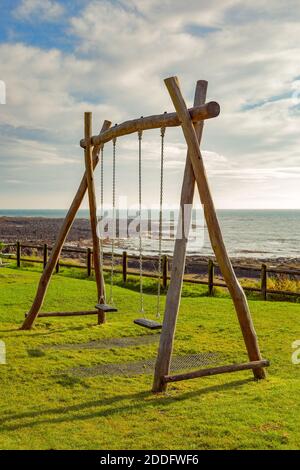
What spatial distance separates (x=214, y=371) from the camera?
19.0ft

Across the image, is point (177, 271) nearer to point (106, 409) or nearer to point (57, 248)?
point (106, 409)

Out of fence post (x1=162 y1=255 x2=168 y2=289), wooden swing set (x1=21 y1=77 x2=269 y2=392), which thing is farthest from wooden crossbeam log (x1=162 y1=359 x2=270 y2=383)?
fence post (x1=162 y1=255 x2=168 y2=289)

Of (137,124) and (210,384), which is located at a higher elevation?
(137,124)

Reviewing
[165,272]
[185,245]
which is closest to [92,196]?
[185,245]

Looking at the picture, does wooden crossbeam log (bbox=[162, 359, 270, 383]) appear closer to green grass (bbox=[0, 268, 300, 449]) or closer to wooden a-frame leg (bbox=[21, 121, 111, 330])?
green grass (bbox=[0, 268, 300, 449])

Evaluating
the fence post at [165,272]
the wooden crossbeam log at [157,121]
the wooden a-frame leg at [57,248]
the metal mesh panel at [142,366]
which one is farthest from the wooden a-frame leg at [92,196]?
the fence post at [165,272]

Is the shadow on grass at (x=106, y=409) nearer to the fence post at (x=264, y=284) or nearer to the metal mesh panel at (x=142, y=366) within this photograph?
the metal mesh panel at (x=142, y=366)

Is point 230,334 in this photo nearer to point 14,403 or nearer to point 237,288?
point 237,288

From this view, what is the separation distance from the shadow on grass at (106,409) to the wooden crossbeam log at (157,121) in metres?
3.24

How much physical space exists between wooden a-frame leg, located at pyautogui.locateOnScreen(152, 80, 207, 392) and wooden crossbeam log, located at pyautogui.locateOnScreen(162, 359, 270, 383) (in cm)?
12

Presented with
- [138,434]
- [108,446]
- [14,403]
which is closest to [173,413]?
[138,434]

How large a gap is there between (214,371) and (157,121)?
326 centimetres

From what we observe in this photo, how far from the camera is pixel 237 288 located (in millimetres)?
6090

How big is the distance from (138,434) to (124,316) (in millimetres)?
5509
